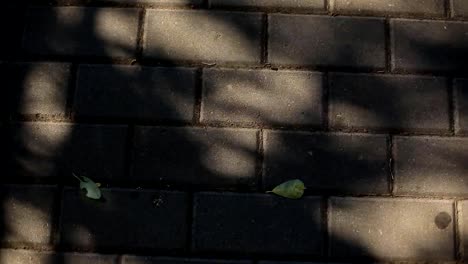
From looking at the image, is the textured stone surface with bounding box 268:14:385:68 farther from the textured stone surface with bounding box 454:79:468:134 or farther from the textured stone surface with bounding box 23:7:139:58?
the textured stone surface with bounding box 23:7:139:58

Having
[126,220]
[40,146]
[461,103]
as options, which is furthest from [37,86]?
[461,103]

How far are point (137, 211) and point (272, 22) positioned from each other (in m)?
0.87

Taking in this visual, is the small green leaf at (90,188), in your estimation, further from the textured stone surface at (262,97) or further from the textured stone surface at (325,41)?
the textured stone surface at (325,41)

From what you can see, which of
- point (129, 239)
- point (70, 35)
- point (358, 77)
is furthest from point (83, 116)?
point (358, 77)

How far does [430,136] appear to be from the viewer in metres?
1.89

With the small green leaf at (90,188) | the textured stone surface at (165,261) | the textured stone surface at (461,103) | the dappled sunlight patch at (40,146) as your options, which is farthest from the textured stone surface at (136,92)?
the textured stone surface at (461,103)

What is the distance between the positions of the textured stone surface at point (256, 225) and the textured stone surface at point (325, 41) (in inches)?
20.8

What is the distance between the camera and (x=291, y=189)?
183 centimetres

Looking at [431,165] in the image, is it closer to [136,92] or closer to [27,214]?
[136,92]

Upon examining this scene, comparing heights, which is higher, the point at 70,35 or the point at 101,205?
the point at 70,35

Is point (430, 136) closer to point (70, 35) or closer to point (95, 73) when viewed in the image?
point (95, 73)

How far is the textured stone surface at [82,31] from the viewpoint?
6.43 feet

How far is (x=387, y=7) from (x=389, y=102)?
0.38 meters

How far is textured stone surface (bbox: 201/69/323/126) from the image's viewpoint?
1.90 m
